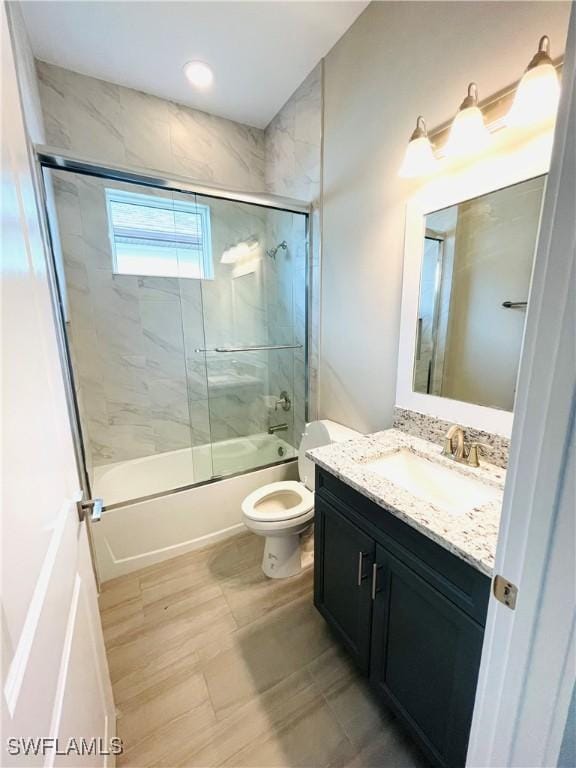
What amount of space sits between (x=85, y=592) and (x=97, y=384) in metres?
1.72

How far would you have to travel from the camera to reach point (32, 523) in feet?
1.70

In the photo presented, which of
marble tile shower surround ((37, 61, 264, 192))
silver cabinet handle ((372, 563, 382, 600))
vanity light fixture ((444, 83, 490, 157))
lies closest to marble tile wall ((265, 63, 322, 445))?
marble tile shower surround ((37, 61, 264, 192))

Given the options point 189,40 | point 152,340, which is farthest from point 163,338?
point 189,40

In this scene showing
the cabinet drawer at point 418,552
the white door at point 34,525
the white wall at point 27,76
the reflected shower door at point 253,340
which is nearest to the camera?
the white door at point 34,525

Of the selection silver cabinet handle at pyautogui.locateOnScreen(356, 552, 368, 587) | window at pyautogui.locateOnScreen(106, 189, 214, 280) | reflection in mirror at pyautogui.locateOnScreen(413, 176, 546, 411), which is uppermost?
window at pyautogui.locateOnScreen(106, 189, 214, 280)

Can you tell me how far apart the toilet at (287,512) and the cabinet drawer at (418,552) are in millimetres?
505

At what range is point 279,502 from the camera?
198cm

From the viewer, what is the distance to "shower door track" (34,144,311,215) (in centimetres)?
153

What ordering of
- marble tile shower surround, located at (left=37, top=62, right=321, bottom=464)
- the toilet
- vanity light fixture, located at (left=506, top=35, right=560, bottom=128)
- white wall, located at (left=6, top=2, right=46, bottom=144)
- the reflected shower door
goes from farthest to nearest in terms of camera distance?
the reflected shower door → marble tile shower surround, located at (left=37, top=62, right=321, bottom=464) → the toilet → white wall, located at (left=6, top=2, right=46, bottom=144) → vanity light fixture, located at (left=506, top=35, right=560, bottom=128)

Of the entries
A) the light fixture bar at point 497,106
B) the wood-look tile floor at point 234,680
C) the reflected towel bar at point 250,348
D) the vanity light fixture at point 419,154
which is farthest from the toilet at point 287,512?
the light fixture bar at point 497,106

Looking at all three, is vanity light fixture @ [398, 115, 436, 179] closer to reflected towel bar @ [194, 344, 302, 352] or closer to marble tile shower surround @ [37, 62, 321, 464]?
marble tile shower surround @ [37, 62, 321, 464]

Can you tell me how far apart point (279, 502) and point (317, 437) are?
48 cm

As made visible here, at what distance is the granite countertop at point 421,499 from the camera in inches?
31.3

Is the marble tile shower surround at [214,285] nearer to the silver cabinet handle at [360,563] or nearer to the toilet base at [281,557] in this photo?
the toilet base at [281,557]
